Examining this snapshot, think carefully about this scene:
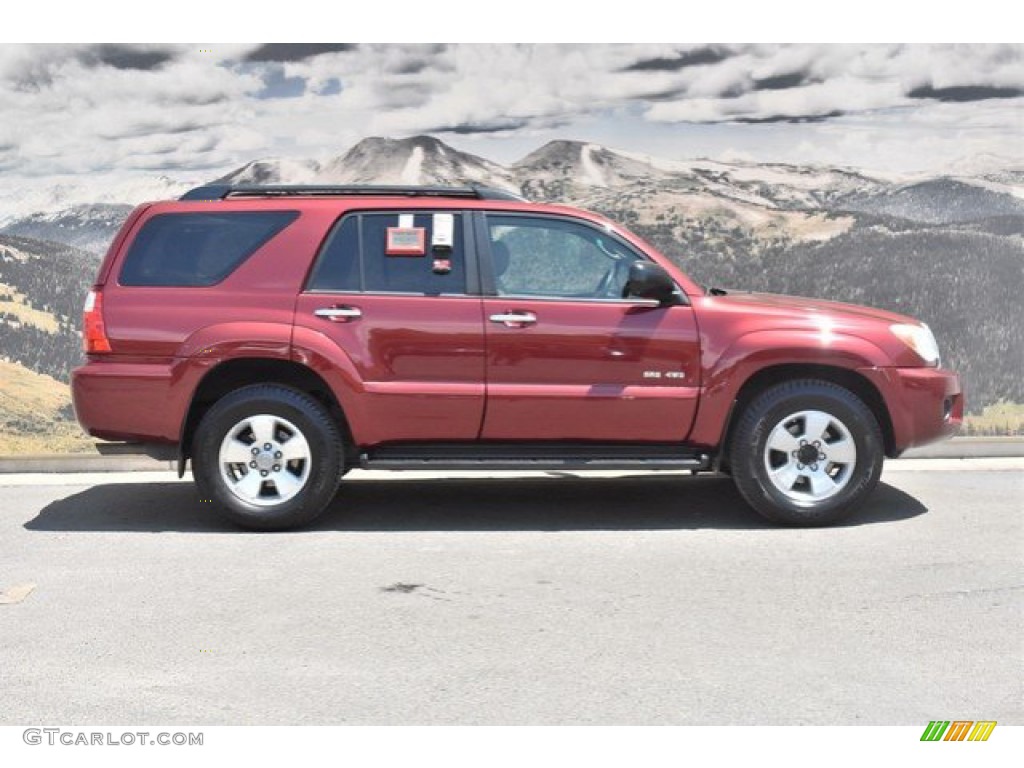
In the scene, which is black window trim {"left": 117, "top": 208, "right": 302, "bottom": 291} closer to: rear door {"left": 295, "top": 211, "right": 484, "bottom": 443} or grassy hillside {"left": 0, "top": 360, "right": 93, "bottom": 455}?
rear door {"left": 295, "top": 211, "right": 484, "bottom": 443}

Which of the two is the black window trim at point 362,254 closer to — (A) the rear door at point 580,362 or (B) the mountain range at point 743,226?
(A) the rear door at point 580,362

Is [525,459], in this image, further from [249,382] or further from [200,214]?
[200,214]

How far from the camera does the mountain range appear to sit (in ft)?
36.5

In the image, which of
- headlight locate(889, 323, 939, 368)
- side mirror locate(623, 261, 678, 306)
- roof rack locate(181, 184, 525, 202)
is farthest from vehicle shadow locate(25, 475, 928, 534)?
A: roof rack locate(181, 184, 525, 202)

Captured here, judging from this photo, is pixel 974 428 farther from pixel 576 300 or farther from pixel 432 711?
pixel 432 711

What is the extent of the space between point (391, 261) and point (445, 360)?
624 mm

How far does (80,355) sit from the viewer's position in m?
11.1

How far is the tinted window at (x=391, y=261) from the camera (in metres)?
7.72

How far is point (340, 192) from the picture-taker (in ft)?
25.9

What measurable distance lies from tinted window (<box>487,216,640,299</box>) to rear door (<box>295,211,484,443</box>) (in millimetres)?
220

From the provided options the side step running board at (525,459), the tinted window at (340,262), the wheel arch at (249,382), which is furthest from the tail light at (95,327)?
the side step running board at (525,459)

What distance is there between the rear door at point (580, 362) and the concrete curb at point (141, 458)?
3.09 m

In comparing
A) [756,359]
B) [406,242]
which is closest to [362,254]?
[406,242]
